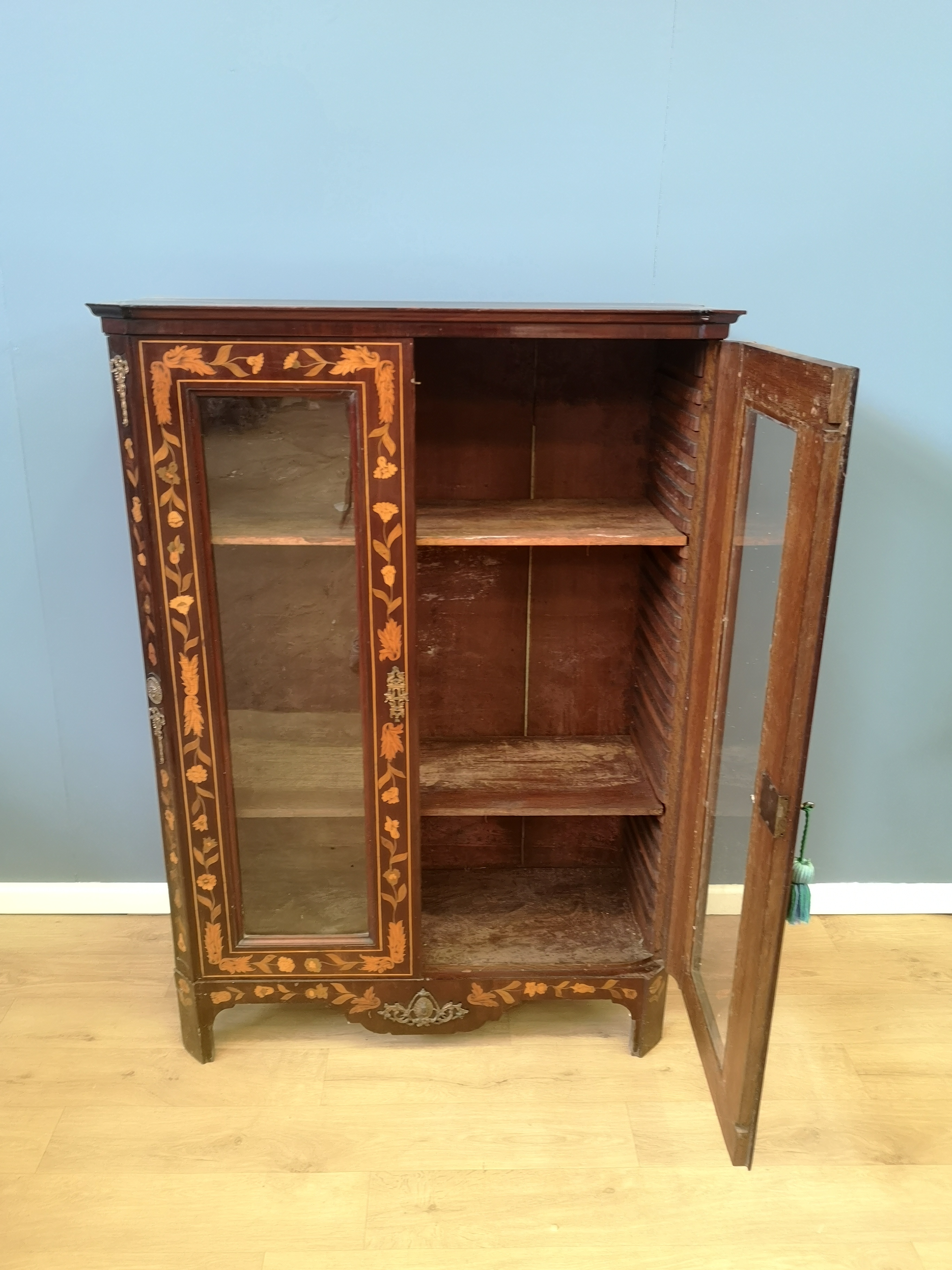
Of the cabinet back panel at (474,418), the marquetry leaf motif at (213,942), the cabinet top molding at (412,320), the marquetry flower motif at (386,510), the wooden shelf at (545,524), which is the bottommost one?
the marquetry leaf motif at (213,942)

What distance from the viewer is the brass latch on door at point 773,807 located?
1.39 m

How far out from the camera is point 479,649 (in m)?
2.08

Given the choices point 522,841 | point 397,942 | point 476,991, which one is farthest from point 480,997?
point 522,841

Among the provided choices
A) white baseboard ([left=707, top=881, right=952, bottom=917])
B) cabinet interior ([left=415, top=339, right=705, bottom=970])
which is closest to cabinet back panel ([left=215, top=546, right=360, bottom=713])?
cabinet interior ([left=415, top=339, right=705, bottom=970])

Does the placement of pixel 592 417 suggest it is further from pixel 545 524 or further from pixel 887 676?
pixel 887 676

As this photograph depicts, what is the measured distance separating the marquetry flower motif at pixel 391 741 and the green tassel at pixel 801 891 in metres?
0.69

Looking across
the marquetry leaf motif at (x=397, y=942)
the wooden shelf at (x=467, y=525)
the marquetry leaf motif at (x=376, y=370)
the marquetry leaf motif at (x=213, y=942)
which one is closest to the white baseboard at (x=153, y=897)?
the marquetry leaf motif at (x=213, y=942)

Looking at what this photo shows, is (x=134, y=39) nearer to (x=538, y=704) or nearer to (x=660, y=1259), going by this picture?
(x=538, y=704)

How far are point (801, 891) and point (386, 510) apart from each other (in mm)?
915

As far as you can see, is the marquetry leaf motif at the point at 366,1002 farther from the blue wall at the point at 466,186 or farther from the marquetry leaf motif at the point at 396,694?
the blue wall at the point at 466,186

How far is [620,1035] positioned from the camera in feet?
6.61

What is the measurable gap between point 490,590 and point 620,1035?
99cm

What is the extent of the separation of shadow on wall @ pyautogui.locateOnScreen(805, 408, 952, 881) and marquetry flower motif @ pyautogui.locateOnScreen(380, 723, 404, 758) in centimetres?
97

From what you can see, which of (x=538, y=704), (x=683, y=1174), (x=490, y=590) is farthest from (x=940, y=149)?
(x=683, y=1174)
